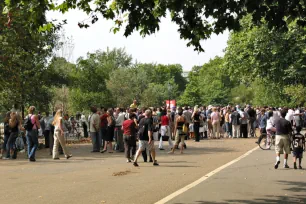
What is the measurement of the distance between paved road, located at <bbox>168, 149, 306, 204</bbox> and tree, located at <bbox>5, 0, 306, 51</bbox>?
308 centimetres

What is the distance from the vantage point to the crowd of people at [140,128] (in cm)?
1589

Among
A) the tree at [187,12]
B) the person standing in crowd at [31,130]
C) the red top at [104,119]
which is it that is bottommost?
the person standing in crowd at [31,130]

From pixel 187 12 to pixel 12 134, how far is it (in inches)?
443

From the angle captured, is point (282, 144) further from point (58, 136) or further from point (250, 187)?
point (58, 136)

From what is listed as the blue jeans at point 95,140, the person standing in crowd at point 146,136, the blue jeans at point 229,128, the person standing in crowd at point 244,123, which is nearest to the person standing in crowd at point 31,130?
the blue jeans at point 95,140

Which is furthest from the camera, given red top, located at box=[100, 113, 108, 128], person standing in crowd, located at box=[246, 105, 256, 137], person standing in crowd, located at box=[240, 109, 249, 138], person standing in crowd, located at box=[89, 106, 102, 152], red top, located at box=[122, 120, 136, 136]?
person standing in crowd, located at box=[246, 105, 256, 137]

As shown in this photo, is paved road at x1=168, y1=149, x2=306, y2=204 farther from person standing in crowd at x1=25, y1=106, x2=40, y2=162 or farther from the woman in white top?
person standing in crowd at x1=25, y1=106, x2=40, y2=162

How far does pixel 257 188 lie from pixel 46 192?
427 cm

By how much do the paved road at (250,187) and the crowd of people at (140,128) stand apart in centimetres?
105

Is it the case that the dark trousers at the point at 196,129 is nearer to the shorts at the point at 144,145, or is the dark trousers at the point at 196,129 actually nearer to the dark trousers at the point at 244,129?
the dark trousers at the point at 244,129

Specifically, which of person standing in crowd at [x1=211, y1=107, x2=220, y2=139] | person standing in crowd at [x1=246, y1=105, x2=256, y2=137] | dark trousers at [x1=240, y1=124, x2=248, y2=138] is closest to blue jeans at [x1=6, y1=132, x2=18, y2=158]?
person standing in crowd at [x1=211, y1=107, x2=220, y2=139]

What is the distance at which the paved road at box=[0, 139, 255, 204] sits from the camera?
33.8 feet

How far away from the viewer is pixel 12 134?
1925cm

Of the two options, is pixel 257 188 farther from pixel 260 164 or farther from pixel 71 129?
pixel 71 129
